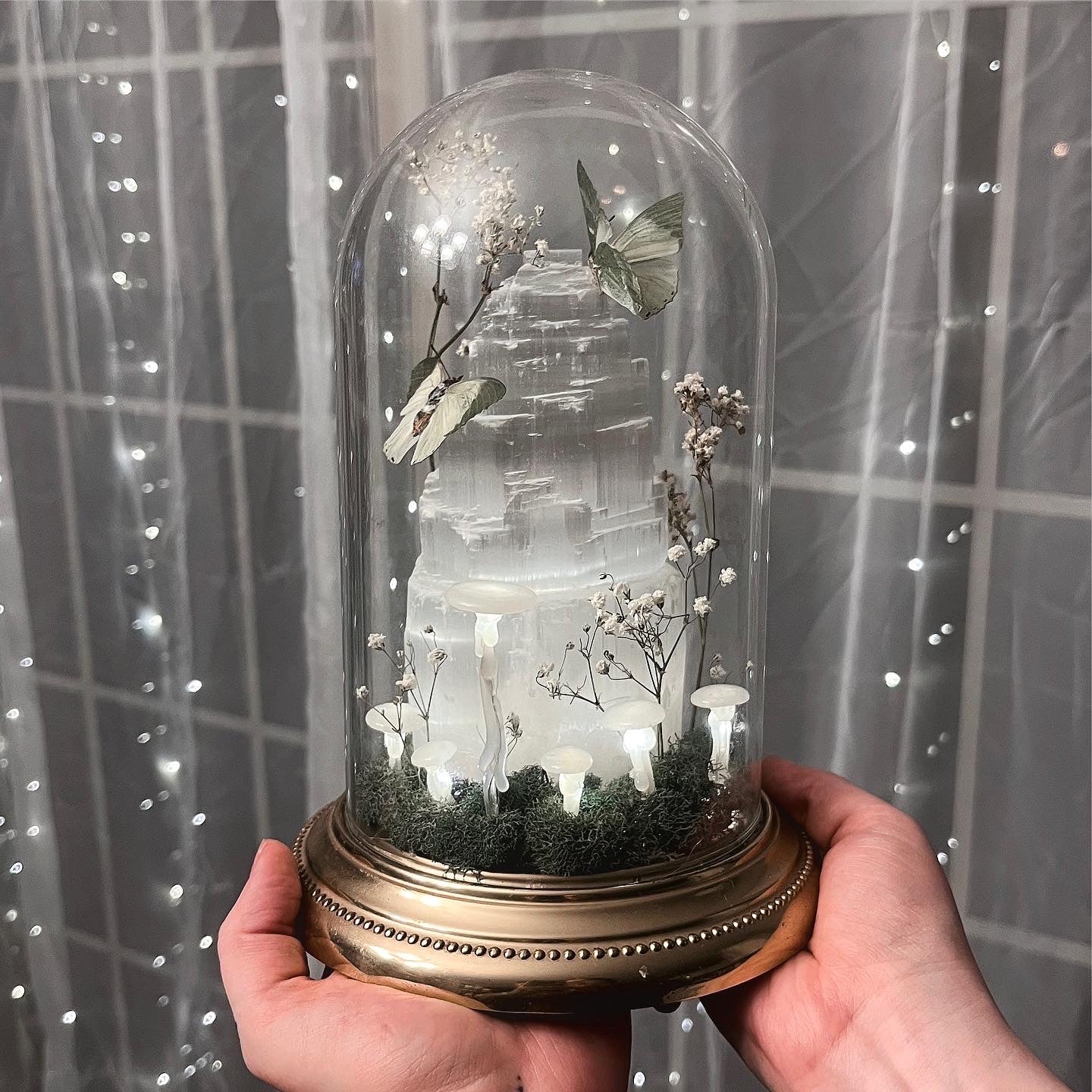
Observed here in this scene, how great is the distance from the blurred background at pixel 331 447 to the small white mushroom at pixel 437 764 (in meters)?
0.51

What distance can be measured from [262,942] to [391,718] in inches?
7.0

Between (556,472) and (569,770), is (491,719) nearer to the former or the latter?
(569,770)

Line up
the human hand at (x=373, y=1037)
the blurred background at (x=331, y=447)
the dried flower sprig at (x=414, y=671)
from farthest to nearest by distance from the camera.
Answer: the blurred background at (x=331, y=447), the dried flower sprig at (x=414, y=671), the human hand at (x=373, y=1037)

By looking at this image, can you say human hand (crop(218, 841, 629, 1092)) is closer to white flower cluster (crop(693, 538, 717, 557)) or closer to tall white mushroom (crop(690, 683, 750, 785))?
tall white mushroom (crop(690, 683, 750, 785))

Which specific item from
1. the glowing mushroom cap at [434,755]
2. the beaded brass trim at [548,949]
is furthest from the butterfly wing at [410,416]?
the beaded brass trim at [548,949]

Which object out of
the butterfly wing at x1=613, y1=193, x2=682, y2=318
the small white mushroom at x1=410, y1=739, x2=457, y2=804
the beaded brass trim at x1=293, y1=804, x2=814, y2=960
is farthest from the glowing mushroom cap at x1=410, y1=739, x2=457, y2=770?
the butterfly wing at x1=613, y1=193, x2=682, y2=318

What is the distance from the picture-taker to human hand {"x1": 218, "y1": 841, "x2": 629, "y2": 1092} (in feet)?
2.11

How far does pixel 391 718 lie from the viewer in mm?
798

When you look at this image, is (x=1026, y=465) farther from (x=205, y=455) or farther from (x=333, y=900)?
(x=205, y=455)

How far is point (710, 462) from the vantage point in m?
0.80

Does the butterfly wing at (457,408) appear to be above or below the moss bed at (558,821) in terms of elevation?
above

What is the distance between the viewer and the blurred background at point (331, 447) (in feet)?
3.23

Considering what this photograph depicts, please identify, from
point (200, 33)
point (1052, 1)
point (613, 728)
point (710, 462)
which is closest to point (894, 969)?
point (613, 728)

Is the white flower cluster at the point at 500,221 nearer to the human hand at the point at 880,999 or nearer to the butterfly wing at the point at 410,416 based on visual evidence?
the butterfly wing at the point at 410,416
